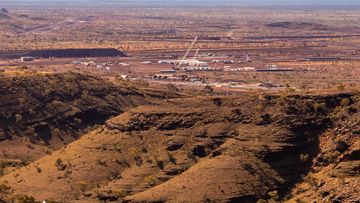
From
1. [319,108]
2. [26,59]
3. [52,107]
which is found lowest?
[26,59]

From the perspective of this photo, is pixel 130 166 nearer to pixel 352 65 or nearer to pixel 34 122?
pixel 34 122

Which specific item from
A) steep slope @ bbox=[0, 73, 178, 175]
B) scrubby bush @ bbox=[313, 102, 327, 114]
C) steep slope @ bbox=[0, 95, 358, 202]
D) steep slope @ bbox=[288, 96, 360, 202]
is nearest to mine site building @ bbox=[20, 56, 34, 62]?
steep slope @ bbox=[0, 73, 178, 175]

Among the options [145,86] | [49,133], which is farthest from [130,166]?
[145,86]

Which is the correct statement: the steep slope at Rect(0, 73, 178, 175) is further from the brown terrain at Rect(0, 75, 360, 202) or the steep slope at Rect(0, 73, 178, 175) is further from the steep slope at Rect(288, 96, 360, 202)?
the steep slope at Rect(288, 96, 360, 202)

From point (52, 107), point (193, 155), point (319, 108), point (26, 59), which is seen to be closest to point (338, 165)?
point (319, 108)

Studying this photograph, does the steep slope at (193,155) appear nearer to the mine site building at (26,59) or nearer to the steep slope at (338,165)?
the steep slope at (338,165)

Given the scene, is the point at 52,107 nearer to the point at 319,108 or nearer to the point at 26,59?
the point at 319,108
